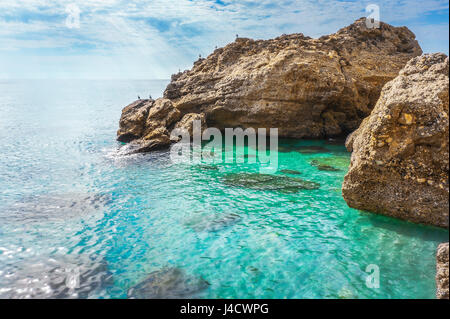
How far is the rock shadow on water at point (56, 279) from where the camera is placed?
21.0ft

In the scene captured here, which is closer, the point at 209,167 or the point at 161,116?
the point at 209,167

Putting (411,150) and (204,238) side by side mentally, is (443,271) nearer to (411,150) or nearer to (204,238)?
(411,150)

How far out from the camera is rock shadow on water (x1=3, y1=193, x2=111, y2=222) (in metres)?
10.3

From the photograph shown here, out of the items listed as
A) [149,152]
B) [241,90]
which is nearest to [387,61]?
[241,90]

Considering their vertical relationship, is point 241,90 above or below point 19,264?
above

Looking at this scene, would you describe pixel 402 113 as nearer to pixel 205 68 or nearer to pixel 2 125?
pixel 205 68

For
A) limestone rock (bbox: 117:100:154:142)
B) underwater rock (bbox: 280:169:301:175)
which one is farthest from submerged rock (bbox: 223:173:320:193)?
limestone rock (bbox: 117:100:154:142)

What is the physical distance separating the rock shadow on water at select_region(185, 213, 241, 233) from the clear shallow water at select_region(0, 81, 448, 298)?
6 centimetres

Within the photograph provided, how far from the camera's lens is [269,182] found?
13586 millimetres

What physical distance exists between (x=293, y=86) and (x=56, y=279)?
1789 cm

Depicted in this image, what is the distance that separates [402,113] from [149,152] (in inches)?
613

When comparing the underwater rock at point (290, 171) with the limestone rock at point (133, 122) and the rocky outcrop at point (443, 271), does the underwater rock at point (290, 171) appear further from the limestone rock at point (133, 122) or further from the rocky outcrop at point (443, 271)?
the limestone rock at point (133, 122)

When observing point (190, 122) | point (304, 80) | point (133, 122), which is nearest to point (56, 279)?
point (190, 122)

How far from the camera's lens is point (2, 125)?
34.2 meters
